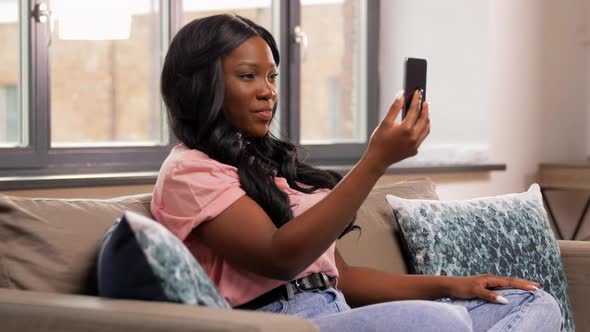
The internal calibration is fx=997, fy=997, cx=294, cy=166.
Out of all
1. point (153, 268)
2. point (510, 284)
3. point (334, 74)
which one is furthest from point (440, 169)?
point (153, 268)

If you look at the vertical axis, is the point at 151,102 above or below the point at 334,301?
above

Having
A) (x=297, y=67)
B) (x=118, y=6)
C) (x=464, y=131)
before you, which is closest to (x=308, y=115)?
(x=297, y=67)

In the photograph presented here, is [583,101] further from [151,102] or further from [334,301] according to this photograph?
[334,301]

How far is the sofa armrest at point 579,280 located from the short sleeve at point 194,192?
103cm

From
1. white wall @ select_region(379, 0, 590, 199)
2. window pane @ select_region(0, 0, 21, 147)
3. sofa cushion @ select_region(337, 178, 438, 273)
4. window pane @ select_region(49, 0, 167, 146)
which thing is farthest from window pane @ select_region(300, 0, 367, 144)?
sofa cushion @ select_region(337, 178, 438, 273)

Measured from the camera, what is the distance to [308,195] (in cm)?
192

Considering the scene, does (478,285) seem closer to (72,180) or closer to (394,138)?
(394,138)

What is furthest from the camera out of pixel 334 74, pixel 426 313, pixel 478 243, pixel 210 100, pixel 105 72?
pixel 334 74

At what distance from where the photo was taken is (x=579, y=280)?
2.43m

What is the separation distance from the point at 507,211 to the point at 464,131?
156 centimetres

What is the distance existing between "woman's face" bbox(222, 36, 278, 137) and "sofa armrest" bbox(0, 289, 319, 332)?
50 centimetres

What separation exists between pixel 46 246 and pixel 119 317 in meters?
0.38

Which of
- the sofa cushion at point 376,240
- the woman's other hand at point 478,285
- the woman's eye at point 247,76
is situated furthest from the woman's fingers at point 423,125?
the sofa cushion at point 376,240

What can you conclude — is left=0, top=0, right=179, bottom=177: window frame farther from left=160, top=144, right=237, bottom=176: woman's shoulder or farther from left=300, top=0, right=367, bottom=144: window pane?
left=300, top=0, right=367, bottom=144: window pane
